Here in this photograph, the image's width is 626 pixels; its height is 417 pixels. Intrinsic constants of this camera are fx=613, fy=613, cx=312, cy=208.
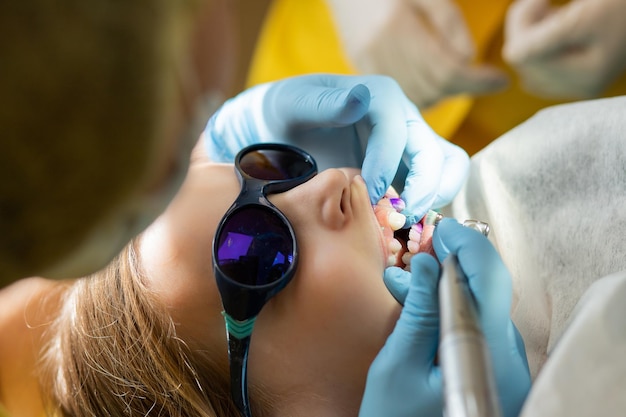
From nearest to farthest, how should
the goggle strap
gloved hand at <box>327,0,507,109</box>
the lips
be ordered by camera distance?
the goggle strap < the lips < gloved hand at <box>327,0,507,109</box>

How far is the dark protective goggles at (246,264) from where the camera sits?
821 mm

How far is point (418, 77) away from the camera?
1549 mm

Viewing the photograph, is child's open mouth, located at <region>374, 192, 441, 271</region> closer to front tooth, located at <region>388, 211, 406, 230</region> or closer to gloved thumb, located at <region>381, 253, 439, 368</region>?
front tooth, located at <region>388, 211, 406, 230</region>

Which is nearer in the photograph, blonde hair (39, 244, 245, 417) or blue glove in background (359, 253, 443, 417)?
blue glove in background (359, 253, 443, 417)

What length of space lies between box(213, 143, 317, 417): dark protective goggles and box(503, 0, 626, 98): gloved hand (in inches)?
31.7

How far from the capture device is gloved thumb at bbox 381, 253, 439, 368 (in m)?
0.74

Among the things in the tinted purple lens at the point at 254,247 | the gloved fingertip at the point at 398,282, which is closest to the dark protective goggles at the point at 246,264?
the tinted purple lens at the point at 254,247

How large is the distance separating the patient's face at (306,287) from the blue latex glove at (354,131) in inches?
3.7

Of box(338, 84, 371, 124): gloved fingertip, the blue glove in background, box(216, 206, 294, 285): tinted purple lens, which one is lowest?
the blue glove in background

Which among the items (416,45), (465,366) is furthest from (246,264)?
(416,45)

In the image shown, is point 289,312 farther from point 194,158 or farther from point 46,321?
point 46,321

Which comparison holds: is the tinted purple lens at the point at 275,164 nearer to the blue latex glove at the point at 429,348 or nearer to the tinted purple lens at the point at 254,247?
the tinted purple lens at the point at 254,247

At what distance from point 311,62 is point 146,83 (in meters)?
Result: 1.25

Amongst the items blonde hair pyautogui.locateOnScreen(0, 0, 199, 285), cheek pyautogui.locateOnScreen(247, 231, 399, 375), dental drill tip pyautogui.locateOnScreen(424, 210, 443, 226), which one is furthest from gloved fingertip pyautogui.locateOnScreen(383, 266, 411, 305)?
blonde hair pyautogui.locateOnScreen(0, 0, 199, 285)
